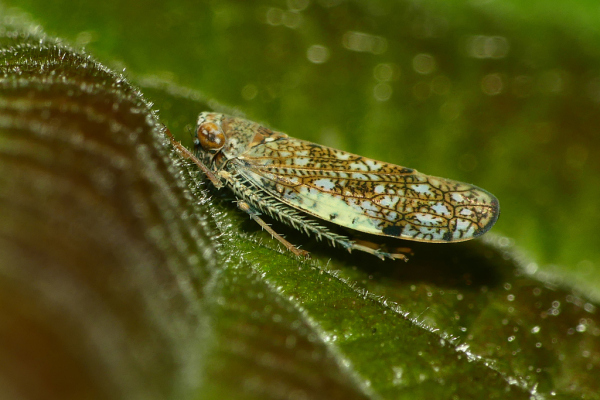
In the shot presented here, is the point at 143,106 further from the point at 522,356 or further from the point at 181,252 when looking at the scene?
the point at 522,356

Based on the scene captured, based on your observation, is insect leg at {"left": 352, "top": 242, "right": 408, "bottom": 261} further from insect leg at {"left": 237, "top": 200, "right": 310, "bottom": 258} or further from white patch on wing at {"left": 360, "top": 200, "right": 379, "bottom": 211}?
insect leg at {"left": 237, "top": 200, "right": 310, "bottom": 258}

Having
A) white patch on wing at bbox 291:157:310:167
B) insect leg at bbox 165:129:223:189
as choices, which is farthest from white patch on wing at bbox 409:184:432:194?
insect leg at bbox 165:129:223:189

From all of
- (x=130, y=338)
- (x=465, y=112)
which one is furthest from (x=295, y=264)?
(x=465, y=112)

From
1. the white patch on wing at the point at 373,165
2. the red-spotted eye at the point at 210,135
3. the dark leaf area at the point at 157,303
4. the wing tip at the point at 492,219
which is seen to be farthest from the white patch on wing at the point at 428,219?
the red-spotted eye at the point at 210,135

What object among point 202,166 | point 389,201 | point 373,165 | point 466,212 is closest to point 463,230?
point 466,212

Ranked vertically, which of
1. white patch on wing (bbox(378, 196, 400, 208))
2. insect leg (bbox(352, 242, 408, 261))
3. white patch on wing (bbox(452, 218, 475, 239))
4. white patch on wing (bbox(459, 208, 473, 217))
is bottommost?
insect leg (bbox(352, 242, 408, 261))

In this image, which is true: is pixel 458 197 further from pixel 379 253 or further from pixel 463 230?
pixel 379 253
